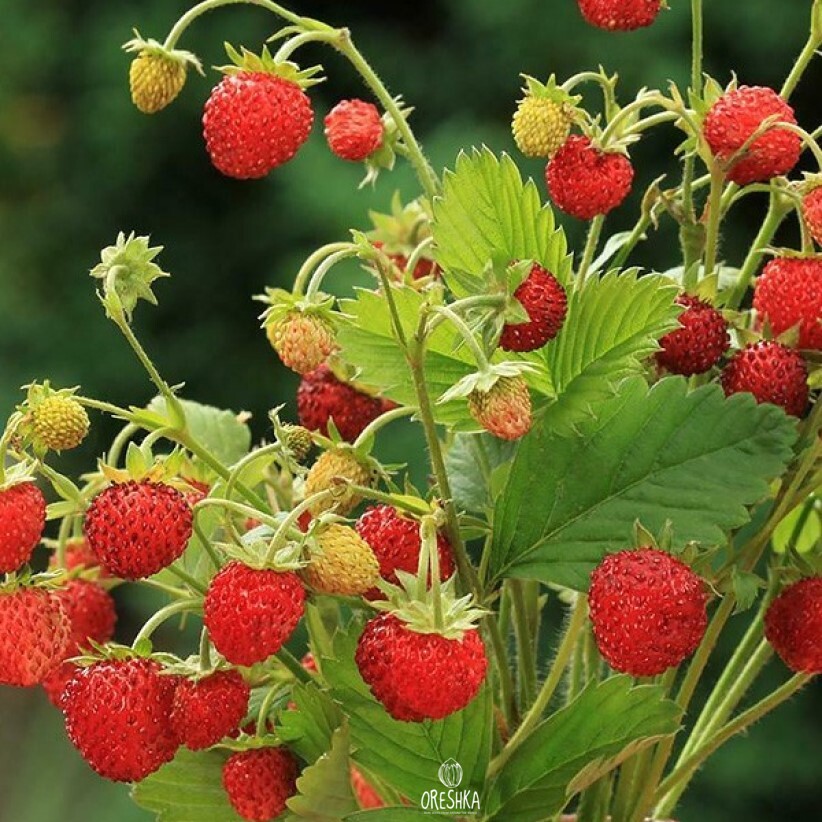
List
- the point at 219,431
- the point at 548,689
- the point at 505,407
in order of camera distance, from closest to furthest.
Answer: the point at 505,407 < the point at 548,689 < the point at 219,431

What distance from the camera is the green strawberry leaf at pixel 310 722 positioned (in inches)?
21.5

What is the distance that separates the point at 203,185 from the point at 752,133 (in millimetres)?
1702

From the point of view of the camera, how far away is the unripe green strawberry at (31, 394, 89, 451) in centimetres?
49

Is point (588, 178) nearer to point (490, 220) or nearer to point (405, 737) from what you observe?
point (490, 220)

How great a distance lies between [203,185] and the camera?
2.17 metres

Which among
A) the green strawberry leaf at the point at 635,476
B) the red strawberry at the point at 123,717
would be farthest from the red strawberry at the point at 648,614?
the red strawberry at the point at 123,717

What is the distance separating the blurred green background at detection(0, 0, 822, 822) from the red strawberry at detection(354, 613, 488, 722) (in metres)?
1.23

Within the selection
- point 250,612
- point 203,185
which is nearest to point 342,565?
point 250,612

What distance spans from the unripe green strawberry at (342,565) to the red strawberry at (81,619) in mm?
139

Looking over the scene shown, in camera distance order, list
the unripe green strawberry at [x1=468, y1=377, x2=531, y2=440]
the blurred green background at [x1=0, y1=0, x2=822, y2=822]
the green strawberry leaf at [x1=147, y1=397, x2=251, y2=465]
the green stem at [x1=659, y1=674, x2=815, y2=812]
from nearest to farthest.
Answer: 1. the unripe green strawberry at [x1=468, y1=377, x2=531, y2=440]
2. the green stem at [x1=659, y1=674, x2=815, y2=812]
3. the green strawberry leaf at [x1=147, y1=397, x2=251, y2=465]
4. the blurred green background at [x1=0, y1=0, x2=822, y2=822]

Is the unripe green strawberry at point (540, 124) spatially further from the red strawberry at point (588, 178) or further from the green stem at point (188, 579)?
the green stem at point (188, 579)

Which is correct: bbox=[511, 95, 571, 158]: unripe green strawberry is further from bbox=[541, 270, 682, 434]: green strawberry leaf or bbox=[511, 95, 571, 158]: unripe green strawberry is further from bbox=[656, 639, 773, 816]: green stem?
bbox=[656, 639, 773, 816]: green stem

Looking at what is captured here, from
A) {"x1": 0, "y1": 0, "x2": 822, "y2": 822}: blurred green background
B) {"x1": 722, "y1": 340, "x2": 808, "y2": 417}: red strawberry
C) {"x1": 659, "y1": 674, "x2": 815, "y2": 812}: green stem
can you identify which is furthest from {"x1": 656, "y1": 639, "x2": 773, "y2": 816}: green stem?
{"x1": 0, "y1": 0, "x2": 822, "y2": 822}: blurred green background

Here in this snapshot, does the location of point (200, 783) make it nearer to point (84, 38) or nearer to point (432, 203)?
point (432, 203)
